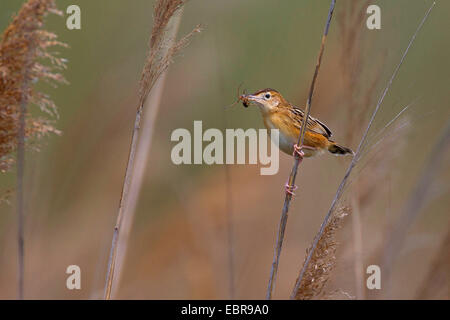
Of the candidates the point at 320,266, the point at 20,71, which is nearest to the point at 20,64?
the point at 20,71

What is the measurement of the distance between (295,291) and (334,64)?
1.63 meters

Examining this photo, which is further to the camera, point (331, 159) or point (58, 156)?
point (331, 159)

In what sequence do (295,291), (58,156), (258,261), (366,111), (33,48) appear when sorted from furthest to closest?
(258,261), (58,156), (366,111), (295,291), (33,48)

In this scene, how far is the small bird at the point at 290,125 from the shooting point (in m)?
3.09

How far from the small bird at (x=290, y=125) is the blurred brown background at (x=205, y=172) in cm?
11

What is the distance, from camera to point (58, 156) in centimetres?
330

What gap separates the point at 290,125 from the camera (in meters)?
3.12

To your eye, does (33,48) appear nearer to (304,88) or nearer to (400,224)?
(400,224)

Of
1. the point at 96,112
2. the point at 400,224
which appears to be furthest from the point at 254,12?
the point at 400,224

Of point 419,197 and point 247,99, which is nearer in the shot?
point 419,197

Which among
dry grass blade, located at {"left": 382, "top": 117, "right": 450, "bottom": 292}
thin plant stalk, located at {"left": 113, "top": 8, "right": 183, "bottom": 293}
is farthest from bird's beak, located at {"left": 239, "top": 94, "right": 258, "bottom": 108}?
dry grass blade, located at {"left": 382, "top": 117, "right": 450, "bottom": 292}

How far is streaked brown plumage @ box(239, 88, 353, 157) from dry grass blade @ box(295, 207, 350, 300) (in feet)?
3.88

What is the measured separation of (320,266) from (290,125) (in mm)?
1343

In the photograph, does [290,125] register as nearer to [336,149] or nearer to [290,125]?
[290,125]
